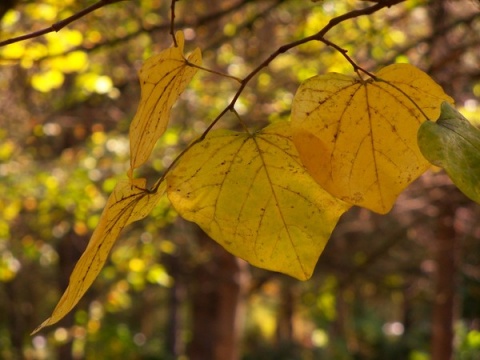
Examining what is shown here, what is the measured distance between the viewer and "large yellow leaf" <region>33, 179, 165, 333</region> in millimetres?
528

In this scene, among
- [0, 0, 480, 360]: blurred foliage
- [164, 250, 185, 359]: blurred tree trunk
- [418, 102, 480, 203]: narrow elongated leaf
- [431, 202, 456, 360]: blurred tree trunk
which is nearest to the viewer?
[418, 102, 480, 203]: narrow elongated leaf

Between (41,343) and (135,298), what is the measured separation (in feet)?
29.6

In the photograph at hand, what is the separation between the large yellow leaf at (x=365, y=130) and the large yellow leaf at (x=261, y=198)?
0.14 ft

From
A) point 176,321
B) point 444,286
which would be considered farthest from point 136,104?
point 176,321

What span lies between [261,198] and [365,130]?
0.09 meters

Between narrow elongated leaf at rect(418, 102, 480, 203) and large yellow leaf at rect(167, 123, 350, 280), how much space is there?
107 mm

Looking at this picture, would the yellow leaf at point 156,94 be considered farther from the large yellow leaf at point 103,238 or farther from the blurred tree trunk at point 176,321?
the blurred tree trunk at point 176,321

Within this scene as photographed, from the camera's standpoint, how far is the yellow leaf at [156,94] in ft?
1.72

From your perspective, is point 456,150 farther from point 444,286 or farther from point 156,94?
point 444,286

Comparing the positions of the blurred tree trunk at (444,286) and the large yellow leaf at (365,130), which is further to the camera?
the blurred tree trunk at (444,286)

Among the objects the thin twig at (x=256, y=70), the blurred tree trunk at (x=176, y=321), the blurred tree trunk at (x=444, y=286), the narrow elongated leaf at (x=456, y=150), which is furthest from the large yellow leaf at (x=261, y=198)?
the blurred tree trunk at (x=176, y=321)

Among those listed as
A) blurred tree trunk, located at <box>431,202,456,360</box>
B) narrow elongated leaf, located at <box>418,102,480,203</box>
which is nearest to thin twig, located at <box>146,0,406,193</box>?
narrow elongated leaf, located at <box>418,102,480,203</box>

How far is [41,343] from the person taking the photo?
8711 millimetres

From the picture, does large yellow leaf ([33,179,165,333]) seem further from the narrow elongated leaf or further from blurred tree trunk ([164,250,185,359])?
blurred tree trunk ([164,250,185,359])
